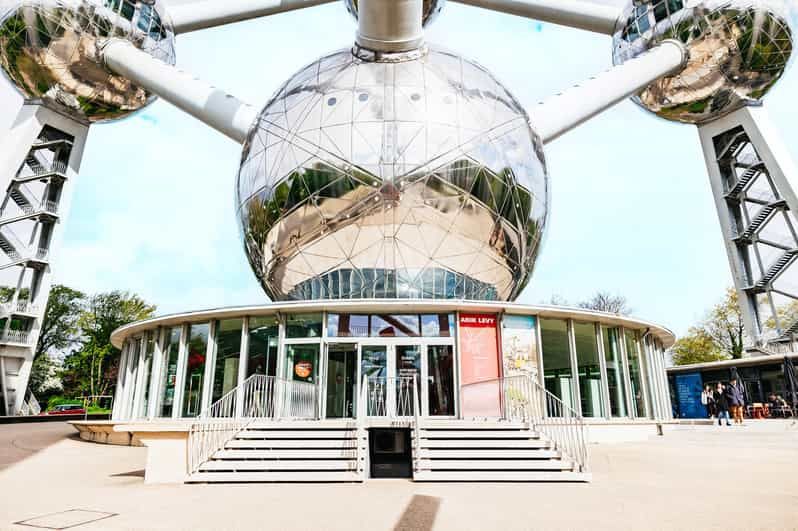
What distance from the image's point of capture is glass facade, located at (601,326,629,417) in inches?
536

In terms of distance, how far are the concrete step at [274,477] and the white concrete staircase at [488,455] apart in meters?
1.06

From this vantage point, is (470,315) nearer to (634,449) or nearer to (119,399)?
(634,449)

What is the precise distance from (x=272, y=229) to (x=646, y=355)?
11.4 meters

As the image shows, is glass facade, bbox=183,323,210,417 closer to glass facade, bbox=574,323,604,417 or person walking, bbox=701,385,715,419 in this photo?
glass facade, bbox=574,323,604,417

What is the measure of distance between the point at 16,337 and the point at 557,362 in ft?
97.0

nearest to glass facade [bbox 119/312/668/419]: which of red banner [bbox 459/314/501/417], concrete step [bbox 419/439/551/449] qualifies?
red banner [bbox 459/314/501/417]

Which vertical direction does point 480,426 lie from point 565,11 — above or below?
below

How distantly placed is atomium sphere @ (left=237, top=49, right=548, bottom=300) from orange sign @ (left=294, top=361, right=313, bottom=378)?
1.76m

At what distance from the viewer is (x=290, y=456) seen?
784 cm

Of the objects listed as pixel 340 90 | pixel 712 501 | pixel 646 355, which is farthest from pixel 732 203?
pixel 712 501

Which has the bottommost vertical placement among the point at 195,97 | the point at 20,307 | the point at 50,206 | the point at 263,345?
the point at 263,345

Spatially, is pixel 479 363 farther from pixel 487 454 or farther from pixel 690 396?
pixel 690 396

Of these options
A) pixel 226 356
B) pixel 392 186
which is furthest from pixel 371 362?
pixel 392 186

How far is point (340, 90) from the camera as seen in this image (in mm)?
13344
